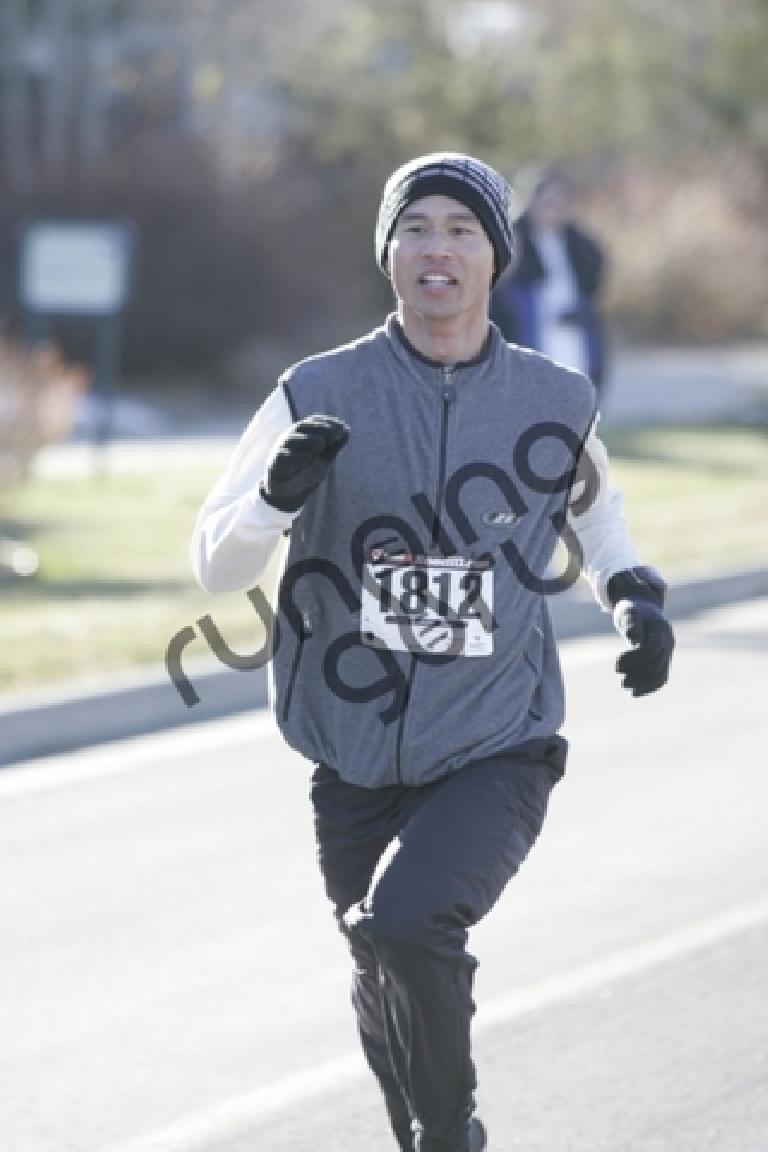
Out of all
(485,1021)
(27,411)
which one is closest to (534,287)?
(27,411)

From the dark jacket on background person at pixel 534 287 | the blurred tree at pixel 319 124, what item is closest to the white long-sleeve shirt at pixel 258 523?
the dark jacket on background person at pixel 534 287

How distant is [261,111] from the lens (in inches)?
1470

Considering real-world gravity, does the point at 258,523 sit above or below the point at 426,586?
above

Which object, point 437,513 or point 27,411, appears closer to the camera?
point 437,513

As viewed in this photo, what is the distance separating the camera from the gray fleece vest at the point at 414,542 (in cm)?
409

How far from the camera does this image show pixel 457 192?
409 centimetres

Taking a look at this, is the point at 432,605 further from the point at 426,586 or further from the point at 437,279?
the point at 437,279

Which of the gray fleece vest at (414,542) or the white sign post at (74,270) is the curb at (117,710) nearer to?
the gray fleece vest at (414,542)

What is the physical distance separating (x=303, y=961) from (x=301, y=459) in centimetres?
262

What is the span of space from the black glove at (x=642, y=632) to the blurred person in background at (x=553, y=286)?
7.98 meters

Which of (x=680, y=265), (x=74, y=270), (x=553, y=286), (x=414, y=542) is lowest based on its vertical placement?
(x=680, y=265)

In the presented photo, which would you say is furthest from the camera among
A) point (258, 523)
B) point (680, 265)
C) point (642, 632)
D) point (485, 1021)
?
point (680, 265)

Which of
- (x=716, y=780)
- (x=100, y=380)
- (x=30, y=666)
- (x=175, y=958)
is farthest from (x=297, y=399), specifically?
(x=100, y=380)

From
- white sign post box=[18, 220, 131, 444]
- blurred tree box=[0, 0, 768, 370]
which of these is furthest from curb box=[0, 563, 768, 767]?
blurred tree box=[0, 0, 768, 370]
